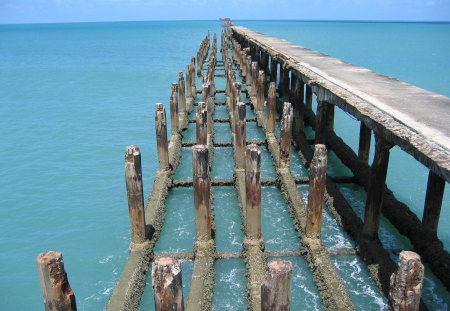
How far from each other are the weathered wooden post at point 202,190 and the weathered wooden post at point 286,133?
3351 millimetres

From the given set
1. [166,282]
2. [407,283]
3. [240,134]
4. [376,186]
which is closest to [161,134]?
[240,134]

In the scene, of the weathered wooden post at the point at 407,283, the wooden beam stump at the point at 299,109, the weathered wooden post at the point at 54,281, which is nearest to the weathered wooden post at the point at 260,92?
the wooden beam stump at the point at 299,109

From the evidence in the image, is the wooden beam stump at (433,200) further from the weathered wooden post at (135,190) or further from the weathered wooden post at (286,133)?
the weathered wooden post at (135,190)

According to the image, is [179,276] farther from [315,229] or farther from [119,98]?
[119,98]

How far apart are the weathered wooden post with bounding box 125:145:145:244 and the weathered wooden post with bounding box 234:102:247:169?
3321 mm

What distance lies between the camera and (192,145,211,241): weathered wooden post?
633 cm

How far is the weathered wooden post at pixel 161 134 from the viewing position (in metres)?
9.55

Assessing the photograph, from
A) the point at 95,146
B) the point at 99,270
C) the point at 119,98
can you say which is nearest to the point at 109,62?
the point at 119,98

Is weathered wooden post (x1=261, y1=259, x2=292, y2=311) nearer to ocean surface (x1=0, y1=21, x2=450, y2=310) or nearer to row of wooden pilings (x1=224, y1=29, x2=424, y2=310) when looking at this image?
row of wooden pilings (x1=224, y1=29, x2=424, y2=310)

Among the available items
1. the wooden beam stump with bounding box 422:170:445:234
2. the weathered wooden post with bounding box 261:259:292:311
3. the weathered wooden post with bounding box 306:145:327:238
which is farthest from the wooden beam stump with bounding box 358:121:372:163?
the weathered wooden post with bounding box 261:259:292:311

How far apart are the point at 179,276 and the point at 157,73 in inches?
1275

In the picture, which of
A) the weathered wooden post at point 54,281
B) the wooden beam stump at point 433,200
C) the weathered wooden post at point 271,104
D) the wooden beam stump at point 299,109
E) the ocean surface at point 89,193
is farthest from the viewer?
the wooden beam stump at point 299,109

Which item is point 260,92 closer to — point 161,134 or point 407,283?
point 161,134

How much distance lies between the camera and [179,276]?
3535 mm
